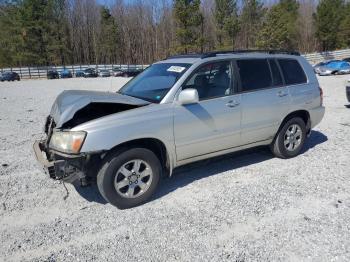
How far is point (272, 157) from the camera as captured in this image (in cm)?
570

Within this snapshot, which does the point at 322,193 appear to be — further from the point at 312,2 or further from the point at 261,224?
the point at 312,2

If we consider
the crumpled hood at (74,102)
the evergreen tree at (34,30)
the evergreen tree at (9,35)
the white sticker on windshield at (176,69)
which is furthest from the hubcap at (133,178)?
the evergreen tree at (9,35)

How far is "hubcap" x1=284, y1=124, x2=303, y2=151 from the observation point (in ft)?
18.1

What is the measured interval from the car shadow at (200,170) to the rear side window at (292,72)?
129 centimetres

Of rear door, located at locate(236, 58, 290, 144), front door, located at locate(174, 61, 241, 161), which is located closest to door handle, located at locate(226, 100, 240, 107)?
front door, located at locate(174, 61, 241, 161)

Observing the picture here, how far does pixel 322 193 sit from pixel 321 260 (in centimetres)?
147

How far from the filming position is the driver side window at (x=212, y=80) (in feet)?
14.6

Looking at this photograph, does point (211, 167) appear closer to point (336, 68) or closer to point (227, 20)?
point (336, 68)

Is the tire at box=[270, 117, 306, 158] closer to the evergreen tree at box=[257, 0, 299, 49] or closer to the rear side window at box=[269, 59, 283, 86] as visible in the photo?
the rear side window at box=[269, 59, 283, 86]

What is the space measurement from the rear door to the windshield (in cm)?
100

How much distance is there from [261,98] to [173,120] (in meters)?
→ 1.63

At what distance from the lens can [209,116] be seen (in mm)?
4410

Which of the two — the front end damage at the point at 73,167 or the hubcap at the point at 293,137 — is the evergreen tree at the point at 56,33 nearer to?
the hubcap at the point at 293,137

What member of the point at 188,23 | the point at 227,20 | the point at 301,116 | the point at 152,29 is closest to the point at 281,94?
the point at 301,116
